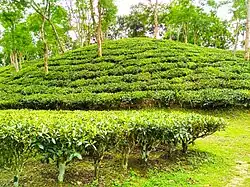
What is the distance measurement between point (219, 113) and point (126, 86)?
4322 mm

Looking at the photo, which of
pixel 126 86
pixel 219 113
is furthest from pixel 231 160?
pixel 126 86

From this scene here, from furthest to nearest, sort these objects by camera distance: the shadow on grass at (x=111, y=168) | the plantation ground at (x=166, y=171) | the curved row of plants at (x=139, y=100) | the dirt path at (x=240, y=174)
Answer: the curved row of plants at (x=139, y=100) < the dirt path at (x=240, y=174) < the plantation ground at (x=166, y=171) < the shadow on grass at (x=111, y=168)

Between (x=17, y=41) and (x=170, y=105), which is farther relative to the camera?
(x=17, y=41)

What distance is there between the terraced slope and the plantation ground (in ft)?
18.4

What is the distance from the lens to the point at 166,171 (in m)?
5.73

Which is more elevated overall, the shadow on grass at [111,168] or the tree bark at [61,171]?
the tree bark at [61,171]

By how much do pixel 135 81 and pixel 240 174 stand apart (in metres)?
9.49

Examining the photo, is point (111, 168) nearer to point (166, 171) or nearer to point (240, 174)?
point (166, 171)

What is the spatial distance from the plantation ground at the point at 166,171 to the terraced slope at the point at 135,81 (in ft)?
18.4

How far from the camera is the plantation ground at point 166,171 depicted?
5133mm

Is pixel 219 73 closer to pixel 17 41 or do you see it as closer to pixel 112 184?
pixel 112 184

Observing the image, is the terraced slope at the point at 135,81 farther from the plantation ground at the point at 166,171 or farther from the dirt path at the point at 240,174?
the dirt path at the point at 240,174

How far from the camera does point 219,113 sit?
12188 mm

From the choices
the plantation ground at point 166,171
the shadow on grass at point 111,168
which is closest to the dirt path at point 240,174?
the plantation ground at point 166,171
